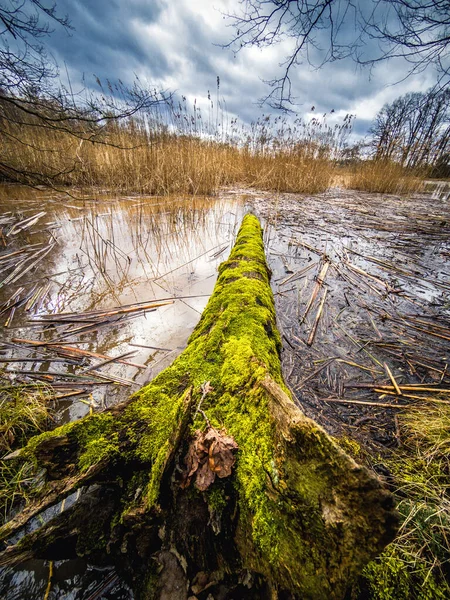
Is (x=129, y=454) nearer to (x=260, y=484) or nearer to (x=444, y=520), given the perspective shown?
(x=260, y=484)

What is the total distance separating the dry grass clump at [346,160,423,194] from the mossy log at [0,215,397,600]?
15.4 meters

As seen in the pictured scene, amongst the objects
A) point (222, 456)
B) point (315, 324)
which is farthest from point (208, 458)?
point (315, 324)

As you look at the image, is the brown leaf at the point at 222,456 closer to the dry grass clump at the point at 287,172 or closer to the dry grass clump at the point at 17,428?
the dry grass clump at the point at 17,428

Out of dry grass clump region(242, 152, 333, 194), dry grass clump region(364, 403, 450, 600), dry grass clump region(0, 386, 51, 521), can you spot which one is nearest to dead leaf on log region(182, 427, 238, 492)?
dry grass clump region(364, 403, 450, 600)

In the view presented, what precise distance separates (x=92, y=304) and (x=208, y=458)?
7.66 ft

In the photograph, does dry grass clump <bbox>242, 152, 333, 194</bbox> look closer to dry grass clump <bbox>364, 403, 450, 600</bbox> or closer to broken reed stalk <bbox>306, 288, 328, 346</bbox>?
broken reed stalk <bbox>306, 288, 328, 346</bbox>

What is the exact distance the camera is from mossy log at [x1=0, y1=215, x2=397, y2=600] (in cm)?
59

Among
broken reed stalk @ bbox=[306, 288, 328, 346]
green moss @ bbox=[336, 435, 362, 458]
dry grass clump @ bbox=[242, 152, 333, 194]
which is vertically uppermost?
dry grass clump @ bbox=[242, 152, 333, 194]

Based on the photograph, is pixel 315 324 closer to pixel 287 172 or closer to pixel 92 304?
pixel 92 304

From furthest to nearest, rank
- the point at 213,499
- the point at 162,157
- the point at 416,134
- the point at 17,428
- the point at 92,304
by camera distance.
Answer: the point at 416,134, the point at 162,157, the point at 92,304, the point at 17,428, the point at 213,499

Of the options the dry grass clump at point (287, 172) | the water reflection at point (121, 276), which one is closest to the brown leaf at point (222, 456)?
the water reflection at point (121, 276)

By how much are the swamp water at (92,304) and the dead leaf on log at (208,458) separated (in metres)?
0.52

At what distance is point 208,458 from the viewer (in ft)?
2.80

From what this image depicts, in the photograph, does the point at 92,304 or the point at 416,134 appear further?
the point at 416,134
